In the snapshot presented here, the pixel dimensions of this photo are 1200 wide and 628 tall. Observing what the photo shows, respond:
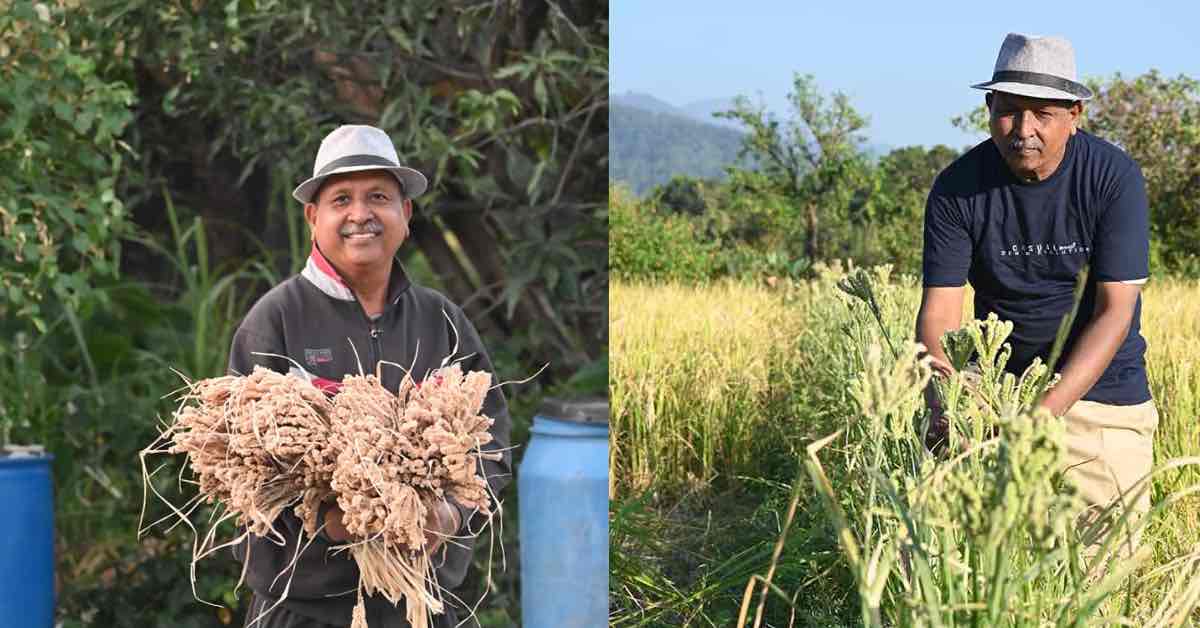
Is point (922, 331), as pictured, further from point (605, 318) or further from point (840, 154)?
point (840, 154)

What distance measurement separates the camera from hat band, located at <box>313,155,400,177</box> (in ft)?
7.22

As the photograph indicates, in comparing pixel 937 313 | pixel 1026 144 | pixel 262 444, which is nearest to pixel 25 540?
pixel 262 444

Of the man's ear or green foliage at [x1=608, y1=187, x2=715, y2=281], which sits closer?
the man's ear

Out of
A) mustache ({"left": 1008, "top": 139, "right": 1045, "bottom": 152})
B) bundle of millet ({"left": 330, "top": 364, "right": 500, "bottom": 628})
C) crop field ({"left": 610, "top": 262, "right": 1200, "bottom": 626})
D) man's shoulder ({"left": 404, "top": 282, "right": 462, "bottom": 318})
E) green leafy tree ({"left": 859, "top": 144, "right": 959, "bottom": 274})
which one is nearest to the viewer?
crop field ({"left": 610, "top": 262, "right": 1200, "bottom": 626})

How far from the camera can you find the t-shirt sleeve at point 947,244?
7.28 feet

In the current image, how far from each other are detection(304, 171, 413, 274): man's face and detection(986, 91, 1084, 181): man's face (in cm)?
102

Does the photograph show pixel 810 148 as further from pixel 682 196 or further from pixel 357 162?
pixel 357 162

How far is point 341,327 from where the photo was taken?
223 cm

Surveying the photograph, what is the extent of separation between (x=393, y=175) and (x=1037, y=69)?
108cm

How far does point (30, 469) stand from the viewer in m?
3.46

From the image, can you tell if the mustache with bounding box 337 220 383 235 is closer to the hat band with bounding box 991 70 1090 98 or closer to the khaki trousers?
the hat band with bounding box 991 70 1090 98

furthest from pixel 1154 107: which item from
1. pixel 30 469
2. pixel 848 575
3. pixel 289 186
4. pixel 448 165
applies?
pixel 30 469

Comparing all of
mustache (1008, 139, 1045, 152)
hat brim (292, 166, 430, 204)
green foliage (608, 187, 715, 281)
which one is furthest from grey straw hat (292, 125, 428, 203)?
green foliage (608, 187, 715, 281)

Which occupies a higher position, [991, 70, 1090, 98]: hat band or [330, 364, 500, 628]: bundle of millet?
[991, 70, 1090, 98]: hat band
